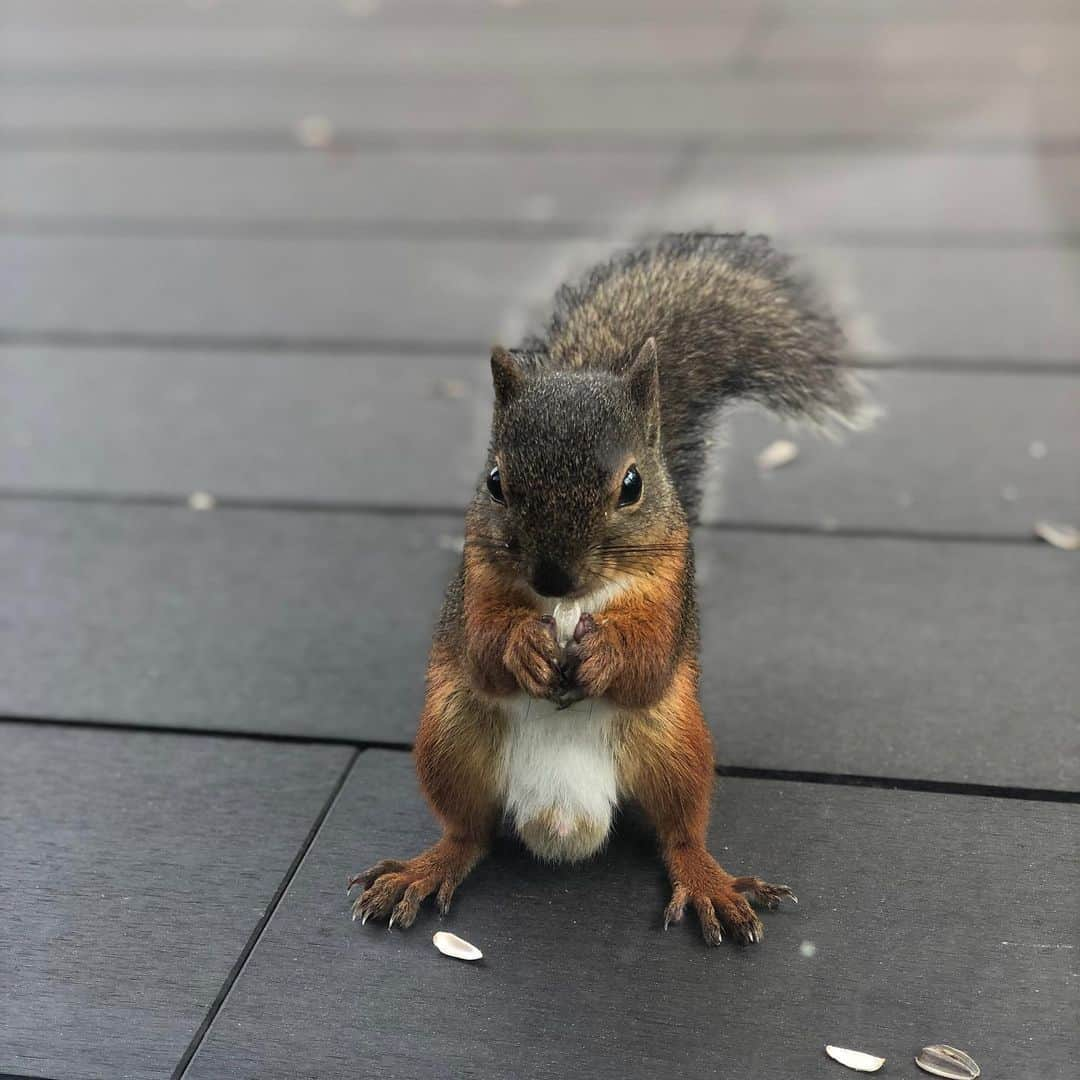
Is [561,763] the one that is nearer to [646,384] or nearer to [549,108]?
[646,384]

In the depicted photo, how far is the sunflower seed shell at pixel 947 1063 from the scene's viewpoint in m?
1.74

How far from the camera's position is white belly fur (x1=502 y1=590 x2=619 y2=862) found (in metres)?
1.90

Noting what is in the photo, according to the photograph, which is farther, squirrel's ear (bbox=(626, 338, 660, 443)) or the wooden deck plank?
the wooden deck plank

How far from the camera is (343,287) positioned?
14.7ft

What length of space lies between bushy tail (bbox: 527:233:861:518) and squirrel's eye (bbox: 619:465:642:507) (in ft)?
1.29

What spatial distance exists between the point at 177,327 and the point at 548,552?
2.80 meters

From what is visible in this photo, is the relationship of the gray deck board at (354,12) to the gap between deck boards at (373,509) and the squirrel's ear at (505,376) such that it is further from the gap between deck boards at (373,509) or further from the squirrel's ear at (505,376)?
the squirrel's ear at (505,376)

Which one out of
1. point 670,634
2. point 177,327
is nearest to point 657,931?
point 670,634

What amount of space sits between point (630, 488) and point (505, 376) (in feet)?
0.73

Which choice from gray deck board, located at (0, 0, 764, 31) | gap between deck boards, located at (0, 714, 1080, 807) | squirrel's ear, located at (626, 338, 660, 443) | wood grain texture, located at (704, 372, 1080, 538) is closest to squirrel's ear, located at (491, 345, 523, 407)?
squirrel's ear, located at (626, 338, 660, 443)

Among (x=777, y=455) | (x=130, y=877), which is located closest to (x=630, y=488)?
(x=130, y=877)

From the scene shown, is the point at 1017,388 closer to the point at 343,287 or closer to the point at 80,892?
the point at 343,287

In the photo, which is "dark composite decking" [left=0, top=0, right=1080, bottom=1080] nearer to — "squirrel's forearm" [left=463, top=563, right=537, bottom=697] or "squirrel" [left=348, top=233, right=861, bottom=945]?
"squirrel" [left=348, top=233, right=861, bottom=945]

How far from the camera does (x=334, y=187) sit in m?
5.29
